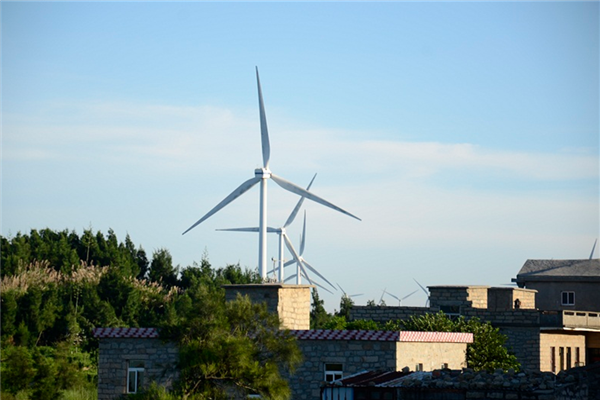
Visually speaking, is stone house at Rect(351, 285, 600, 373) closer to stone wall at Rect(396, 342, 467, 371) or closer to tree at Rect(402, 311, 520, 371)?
tree at Rect(402, 311, 520, 371)

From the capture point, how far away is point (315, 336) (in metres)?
34.2

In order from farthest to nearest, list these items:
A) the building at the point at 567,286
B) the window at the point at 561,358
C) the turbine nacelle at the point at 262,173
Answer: the building at the point at 567,286, the turbine nacelle at the point at 262,173, the window at the point at 561,358

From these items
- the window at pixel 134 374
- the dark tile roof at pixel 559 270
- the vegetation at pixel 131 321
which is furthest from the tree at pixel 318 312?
the window at pixel 134 374

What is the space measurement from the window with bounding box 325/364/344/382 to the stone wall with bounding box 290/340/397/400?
115 mm

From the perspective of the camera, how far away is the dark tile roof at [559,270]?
222ft

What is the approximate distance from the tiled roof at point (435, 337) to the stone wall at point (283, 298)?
15.8ft

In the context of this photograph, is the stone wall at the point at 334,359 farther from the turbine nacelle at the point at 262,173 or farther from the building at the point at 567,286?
the building at the point at 567,286

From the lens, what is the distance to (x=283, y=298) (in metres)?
38.2

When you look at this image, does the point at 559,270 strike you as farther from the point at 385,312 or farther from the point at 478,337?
the point at 478,337

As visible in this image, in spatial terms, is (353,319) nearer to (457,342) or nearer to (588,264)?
(457,342)

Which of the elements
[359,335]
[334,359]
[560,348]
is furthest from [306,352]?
Answer: [560,348]

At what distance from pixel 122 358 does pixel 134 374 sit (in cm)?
67

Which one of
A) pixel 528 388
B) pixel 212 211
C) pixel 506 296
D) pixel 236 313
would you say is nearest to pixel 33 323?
pixel 212 211

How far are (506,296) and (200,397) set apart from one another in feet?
96.0
